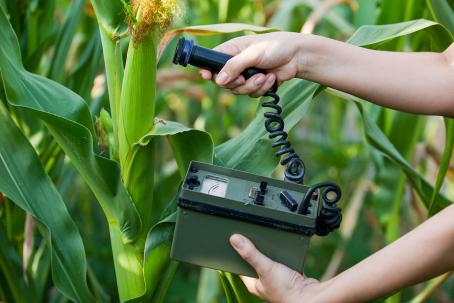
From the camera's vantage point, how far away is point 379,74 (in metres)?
0.99

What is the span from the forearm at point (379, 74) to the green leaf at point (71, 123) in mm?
265

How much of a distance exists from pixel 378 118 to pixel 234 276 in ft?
1.88

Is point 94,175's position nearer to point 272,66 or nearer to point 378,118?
point 272,66

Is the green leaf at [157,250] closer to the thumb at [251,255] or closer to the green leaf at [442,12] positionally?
the thumb at [251,255]

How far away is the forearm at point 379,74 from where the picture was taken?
3.24 ft

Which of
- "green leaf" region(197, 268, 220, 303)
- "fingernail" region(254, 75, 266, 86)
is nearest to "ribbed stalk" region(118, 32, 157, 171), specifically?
"fingernail" region(254, 75, 266, 86)

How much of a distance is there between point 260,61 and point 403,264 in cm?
28

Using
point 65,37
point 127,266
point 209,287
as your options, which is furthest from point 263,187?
point 209,287

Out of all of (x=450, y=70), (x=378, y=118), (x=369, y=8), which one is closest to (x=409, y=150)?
(x=378, y=118)

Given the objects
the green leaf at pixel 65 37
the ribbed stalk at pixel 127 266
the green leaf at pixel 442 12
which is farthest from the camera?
the green leaf at pixel 65 37

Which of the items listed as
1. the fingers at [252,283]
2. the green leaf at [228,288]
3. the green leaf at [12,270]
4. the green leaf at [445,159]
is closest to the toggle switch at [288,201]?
the fingers at [252,283]

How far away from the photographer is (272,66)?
958 mm

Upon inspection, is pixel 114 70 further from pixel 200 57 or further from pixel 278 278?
pixel 278 278

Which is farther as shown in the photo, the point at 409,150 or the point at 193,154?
the point at 409,150
